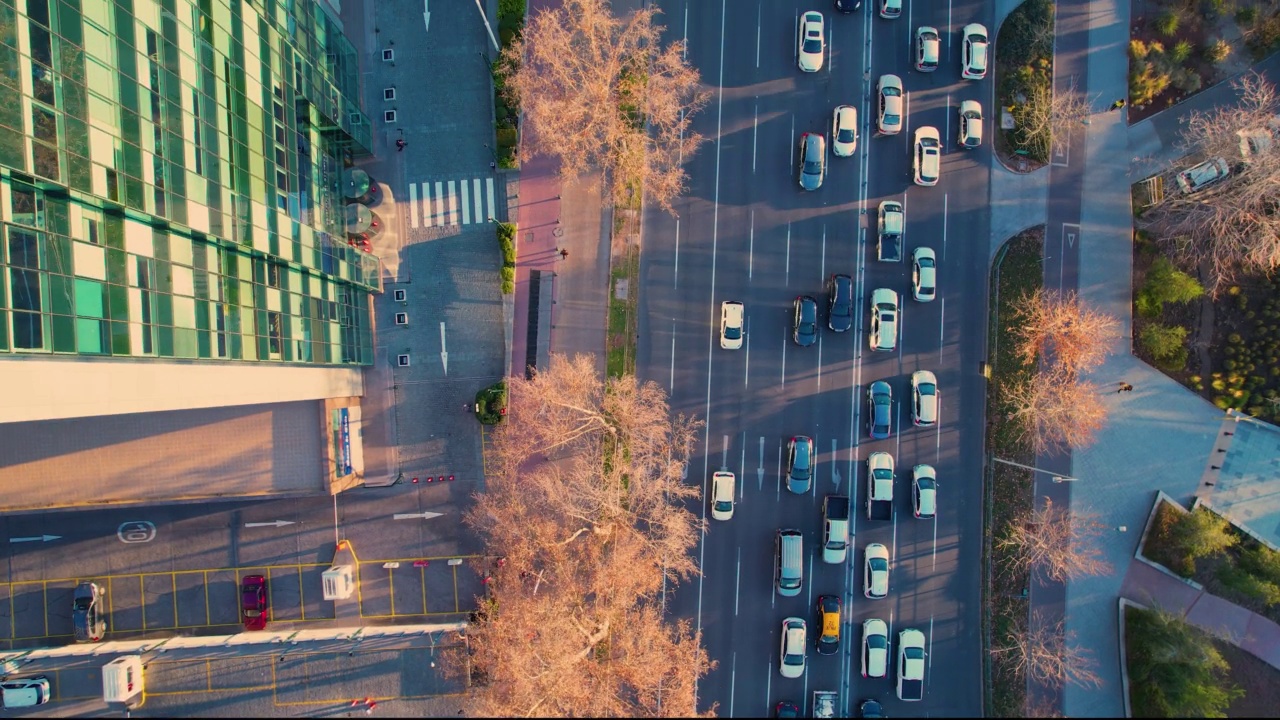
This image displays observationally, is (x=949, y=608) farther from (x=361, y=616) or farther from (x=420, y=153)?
(x=420, y=153)

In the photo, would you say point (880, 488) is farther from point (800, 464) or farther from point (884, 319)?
point (884, 319)

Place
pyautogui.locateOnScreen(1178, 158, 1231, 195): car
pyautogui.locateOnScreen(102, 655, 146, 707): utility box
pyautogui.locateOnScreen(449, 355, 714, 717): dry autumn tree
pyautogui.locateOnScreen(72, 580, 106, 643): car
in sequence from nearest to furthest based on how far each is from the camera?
1. pyautogui.locateOnScreen(449, 355, 714, 717): dry autumn tree
2. pyautogui.locateOnScreen(1178, 158, 1231, 195): car
3. pyautogui.locateOnScreen(102, 655, 146, 707): utility box
4. pyautogui.locateOnScreen(72, 580, 106, 643): car

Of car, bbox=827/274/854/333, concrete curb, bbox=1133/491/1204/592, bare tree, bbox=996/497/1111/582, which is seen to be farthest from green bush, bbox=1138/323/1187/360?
car, bbox=827/274/854/333

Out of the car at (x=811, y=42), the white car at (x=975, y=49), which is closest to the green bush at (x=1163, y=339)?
the white car at (x=975, y=49)

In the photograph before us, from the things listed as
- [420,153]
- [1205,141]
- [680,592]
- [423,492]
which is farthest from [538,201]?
[1205,141]

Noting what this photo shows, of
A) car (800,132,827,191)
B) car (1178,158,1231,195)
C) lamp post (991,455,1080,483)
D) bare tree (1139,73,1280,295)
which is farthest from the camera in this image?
lamp post (991,455,1080,483)

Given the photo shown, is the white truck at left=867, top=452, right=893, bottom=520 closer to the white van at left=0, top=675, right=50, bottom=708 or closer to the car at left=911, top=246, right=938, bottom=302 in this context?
the car at left=911, top=246, right=938, bottom=302
